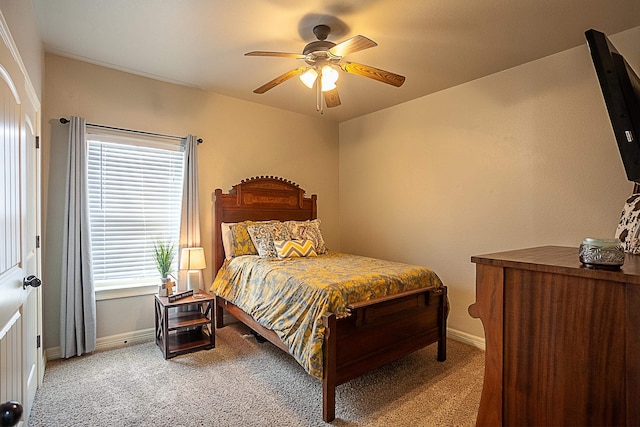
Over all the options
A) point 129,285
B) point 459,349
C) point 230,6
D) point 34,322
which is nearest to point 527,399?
point 459,349

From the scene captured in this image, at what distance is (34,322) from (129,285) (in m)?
0.99

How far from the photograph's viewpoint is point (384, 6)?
6.98ft

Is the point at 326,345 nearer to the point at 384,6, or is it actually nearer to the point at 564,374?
the point at 564,374

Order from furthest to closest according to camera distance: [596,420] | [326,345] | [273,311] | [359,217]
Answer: [359,217], [273,311], [326,345], [596,420]

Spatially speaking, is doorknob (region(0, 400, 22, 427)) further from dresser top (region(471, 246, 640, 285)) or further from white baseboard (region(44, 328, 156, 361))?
white baseboard (region(44, 328, 156, 361))

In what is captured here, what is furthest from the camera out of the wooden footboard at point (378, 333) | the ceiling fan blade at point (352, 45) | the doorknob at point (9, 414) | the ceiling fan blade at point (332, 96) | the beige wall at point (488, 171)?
the ceiling fan blade at point (332, 96)

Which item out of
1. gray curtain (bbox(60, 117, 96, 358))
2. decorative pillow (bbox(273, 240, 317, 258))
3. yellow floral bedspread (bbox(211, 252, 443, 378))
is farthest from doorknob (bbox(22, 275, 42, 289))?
decorative pillow (bbox(273, 240, 317, 258))

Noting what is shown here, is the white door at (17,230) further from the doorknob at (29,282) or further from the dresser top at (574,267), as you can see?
the dresser top at (574,267)

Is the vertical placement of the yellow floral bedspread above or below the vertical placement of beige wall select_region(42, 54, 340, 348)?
below

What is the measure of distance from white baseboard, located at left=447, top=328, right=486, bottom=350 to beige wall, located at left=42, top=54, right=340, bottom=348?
2014 mm

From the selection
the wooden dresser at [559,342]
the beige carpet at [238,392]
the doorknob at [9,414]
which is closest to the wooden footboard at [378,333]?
the beige carpet at [238,392]

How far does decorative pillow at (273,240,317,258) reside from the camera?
11.1 feet

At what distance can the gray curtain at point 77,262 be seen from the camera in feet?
9.17

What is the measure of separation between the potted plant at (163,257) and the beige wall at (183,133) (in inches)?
14.1
